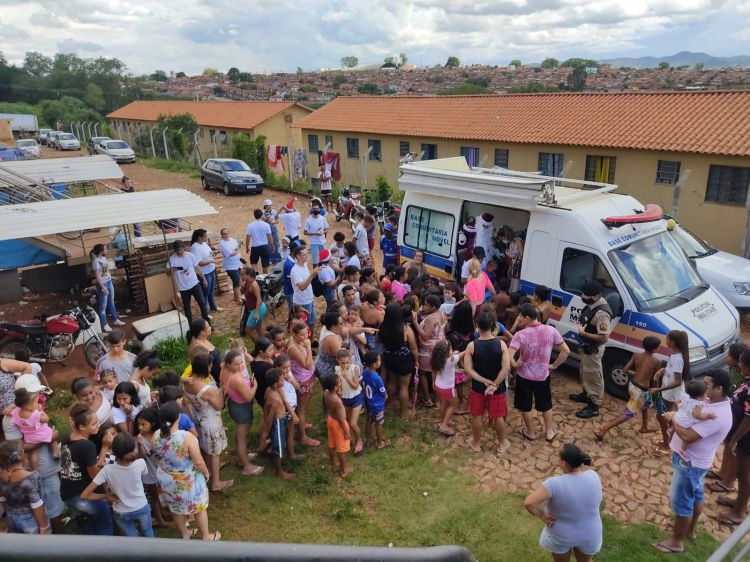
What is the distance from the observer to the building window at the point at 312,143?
2967cm

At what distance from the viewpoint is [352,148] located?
27.4m

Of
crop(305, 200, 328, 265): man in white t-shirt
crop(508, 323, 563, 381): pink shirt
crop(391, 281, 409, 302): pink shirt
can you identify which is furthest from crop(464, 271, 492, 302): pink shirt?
crop(305, 200, 328, 265): man in white t-shirt

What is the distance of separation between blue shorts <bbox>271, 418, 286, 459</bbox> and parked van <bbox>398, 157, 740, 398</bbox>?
3.94 m

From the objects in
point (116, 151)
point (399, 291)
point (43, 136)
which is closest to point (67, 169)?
point (399, 291)

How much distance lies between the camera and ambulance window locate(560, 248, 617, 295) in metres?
6.98

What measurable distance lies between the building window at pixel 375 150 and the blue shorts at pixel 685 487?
74.1ft

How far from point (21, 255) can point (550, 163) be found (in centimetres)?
1640

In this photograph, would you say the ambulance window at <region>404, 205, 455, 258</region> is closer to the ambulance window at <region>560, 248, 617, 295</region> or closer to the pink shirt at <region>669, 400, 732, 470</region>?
the ambulance window at <region>560, 248, 617, 295</region>

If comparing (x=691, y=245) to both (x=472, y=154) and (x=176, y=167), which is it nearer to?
(x=472, y=154)

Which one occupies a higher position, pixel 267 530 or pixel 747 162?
pixel 747 162

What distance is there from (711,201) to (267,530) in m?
15.6

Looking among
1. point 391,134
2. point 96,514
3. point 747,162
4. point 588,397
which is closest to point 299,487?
point 96,514

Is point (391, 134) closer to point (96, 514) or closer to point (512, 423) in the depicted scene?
point (512, 423)

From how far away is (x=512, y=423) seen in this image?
22.4 feet
